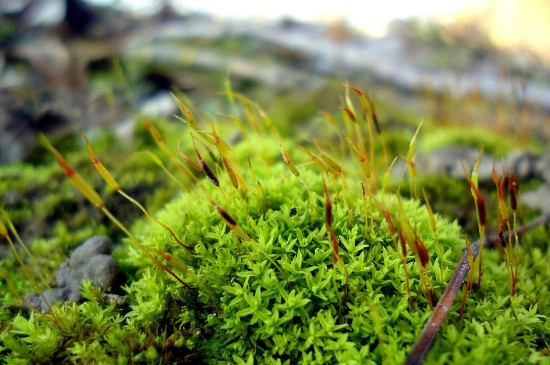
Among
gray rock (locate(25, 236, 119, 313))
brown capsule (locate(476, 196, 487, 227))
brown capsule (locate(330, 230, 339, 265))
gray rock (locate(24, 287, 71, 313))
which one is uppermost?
brown capsule (locate(476, 196, 487, 227))

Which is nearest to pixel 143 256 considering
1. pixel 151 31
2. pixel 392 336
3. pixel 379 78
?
pixel 392 336

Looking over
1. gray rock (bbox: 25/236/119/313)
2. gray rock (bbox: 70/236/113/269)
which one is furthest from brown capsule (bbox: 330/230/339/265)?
gray rock (bbox: 70/236/113/269)

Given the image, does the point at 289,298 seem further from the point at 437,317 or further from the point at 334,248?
the point at 437,317

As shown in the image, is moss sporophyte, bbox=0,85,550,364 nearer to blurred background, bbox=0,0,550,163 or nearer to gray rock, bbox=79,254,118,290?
gray rock, bbox=79,254,118,290

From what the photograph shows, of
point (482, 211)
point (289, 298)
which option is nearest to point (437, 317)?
point (482, 211)

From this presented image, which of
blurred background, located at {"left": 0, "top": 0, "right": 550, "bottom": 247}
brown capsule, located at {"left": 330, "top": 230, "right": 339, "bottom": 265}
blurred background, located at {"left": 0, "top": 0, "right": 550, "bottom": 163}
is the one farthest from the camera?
blurred background, located at {"left": 0, "top": 0, "right": 550, "bottom": 163}
